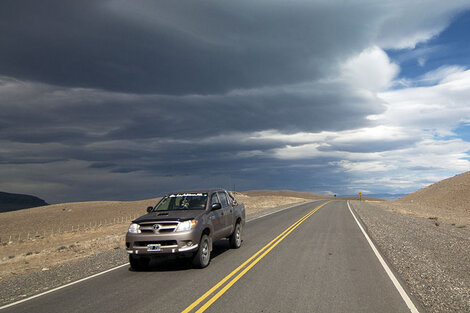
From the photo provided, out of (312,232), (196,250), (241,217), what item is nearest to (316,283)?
(196,250)

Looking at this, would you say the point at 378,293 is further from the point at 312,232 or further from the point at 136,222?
the point at 312,232

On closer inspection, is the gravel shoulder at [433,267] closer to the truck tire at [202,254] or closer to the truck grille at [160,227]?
the truck tire at [202,254]

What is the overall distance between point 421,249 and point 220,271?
7564mm

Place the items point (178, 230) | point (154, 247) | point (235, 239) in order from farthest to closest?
1. point (235, 239)
2. point (178, 230)
3. point (154, 247)

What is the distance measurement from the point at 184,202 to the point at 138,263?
2190 millimetres

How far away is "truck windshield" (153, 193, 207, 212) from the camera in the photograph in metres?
10.4

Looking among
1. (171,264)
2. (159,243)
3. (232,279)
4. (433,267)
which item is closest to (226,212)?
(171,264)

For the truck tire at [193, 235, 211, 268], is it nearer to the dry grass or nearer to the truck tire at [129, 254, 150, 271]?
the truck tire at [129, 254, 150, 271]

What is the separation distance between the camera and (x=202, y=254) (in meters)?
9.14

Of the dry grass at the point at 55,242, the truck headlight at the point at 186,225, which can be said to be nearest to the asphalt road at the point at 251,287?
the truck headlight at the point at 186,225

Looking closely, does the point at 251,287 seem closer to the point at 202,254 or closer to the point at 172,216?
the point at 202,254

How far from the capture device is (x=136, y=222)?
914cm

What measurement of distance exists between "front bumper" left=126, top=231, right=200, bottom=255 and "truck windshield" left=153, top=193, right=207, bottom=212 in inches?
59.6

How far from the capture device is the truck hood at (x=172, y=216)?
9.02 metres
